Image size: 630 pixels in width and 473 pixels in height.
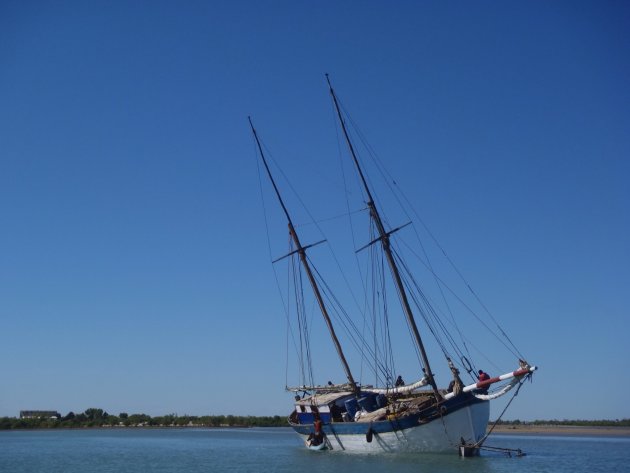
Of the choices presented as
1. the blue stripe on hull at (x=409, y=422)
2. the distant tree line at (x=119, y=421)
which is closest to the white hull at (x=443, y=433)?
the blue stripe on hull at (x=409, y=422)

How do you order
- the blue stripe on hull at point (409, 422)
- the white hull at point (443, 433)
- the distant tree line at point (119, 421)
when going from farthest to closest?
the distant tree line at point (119, 421)
the white hull at point (443, 433)
the blue stripe on hull at point (409, 422)

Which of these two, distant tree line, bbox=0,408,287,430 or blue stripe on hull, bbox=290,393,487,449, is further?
distant tree line, bbox=0,408,287,430

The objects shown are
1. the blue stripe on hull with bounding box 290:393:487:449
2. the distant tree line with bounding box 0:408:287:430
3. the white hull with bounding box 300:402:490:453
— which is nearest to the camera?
the blue stripe on hull with bounding box 290:393:487:449

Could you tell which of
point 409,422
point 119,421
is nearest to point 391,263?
point 409,422

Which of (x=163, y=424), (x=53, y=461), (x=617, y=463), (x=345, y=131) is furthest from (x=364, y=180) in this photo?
(x=163, y=424)

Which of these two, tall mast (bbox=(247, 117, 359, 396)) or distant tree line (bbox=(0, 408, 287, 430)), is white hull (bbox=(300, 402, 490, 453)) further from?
distant tree line (bbox=(0, 408, 287, 430))

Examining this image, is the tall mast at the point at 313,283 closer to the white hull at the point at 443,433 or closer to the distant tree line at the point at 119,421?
the white hull at the point at 443,433

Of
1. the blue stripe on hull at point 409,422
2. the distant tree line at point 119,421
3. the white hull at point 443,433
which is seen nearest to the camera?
the blue stripe on hull at point 409,422

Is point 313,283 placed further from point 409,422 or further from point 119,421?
Answer: point 119,421

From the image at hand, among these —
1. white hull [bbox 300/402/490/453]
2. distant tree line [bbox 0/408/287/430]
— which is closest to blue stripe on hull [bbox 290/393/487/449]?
white hull [bbox 300/402/490/453]

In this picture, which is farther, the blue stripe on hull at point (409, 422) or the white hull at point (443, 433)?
the white hull at point (443, 433)

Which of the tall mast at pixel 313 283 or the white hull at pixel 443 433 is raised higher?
the tall mast at pixel 313 283

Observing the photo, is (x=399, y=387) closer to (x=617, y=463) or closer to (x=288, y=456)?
(x=288, y=456)

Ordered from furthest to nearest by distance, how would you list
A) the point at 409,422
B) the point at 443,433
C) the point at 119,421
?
1. the point at 119,421
2. the point at 409,422
3. the point at 443,433
